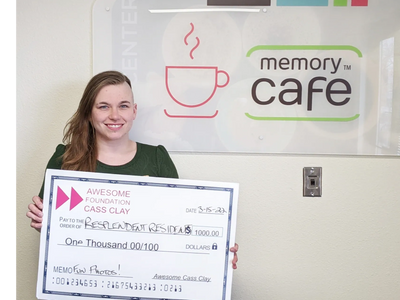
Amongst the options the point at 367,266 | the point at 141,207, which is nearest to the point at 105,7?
the point at 141,207

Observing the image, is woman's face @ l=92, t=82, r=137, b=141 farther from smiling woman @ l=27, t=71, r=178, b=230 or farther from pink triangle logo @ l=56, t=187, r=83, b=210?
pink triangle logo @ l=56, t=187, r=83, b=210

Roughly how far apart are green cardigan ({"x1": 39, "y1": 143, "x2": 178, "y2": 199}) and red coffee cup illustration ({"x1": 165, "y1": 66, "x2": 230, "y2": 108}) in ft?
0.87

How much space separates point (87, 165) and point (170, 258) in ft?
1.52

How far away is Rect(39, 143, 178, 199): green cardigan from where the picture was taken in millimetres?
1483

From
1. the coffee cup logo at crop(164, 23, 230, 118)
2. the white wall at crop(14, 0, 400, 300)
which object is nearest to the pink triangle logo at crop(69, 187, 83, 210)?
the white wall at crop(14, 0, 400, 300)

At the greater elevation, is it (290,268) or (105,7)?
(105,7)

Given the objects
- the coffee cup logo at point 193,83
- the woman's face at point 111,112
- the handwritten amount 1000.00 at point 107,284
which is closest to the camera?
the handwritten amount 1000.00 at point 107,284

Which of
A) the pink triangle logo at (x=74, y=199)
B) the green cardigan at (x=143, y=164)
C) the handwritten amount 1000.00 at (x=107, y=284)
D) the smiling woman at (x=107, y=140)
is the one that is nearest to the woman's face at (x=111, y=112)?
the smiling woman at (x=107, y=140)

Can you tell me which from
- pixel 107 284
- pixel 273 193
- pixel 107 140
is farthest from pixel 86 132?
pixel 273 193

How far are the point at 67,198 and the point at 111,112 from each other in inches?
13.8

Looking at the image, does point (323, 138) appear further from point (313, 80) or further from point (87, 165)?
point (87, 165)

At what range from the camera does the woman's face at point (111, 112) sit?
147cm

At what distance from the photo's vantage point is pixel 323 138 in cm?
173

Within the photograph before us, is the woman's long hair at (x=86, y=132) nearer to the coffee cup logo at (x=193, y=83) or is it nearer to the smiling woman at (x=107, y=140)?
the smiling woman at (x=107, y=140)
